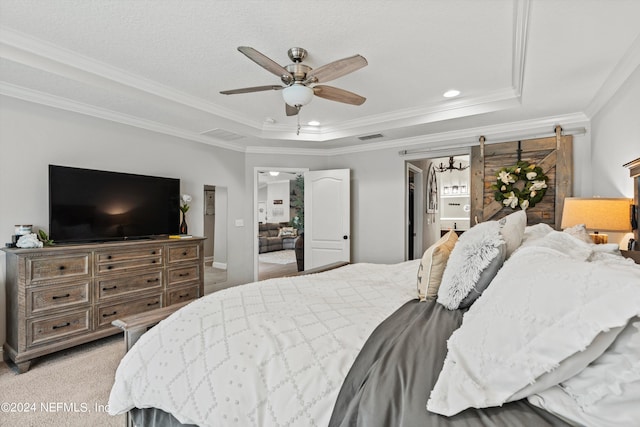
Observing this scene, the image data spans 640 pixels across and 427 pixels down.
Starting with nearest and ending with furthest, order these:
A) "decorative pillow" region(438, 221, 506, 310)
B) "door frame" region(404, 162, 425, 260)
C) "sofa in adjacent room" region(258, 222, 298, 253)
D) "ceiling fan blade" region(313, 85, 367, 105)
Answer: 1. "decorative pillow" region(438, 221, 506, 310)
2. "ceiling fan blade" region(313, 85, 367, 105)
3. "door frame" region(404, 162, 425, 260)
4. "sofa in adjacent room" region(258, 222, 298, 253)

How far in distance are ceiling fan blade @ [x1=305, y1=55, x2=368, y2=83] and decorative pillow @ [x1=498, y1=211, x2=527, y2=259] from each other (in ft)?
4.35

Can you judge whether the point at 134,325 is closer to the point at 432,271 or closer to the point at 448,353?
the point at 448,353

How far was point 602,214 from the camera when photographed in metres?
2.23

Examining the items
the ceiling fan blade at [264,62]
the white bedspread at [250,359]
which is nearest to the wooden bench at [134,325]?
the white bedspread at [250,359]

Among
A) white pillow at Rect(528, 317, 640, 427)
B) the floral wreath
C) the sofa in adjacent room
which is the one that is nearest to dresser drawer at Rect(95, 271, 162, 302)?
white pillow at Rect(528, 317, 640, 427)

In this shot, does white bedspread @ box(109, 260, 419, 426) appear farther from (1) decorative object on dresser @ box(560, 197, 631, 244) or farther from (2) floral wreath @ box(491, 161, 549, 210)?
(2) floral wreath @ box(491, 161, 549, 210)

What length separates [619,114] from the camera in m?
2.62

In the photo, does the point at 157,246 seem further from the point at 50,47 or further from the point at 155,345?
the point at 155,345

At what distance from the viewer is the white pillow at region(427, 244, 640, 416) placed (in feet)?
2.25

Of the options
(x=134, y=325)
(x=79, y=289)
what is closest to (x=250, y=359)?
(x=134, y=325)

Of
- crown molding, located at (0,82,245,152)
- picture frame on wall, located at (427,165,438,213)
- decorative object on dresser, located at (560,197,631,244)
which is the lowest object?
decorative object on dresser, located at (560,197,631,244)

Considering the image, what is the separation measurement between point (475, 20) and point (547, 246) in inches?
64.5

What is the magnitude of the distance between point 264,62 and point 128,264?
8.10 feet

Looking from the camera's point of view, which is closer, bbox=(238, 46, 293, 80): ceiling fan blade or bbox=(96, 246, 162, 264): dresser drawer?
bbox=(238, 46, 293, 80): ceiling fan blade
